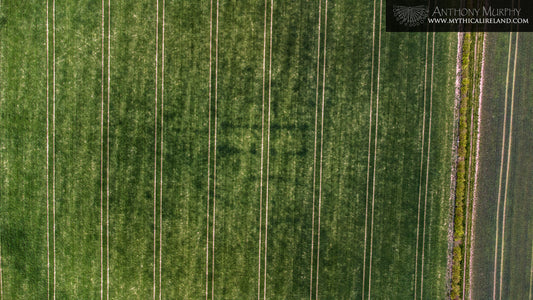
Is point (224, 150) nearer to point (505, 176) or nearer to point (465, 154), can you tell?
point (465, 154)

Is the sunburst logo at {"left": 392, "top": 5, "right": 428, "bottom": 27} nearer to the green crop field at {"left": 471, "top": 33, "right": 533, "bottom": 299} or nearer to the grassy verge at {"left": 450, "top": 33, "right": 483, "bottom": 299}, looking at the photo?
the grassy verge at {"left": 450, "top": 33, "right": 483, "bottom": 299}

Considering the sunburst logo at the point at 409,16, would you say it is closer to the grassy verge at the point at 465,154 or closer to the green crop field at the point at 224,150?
the green crop field at the point at 224,150

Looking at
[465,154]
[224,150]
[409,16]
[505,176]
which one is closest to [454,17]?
[409,16]

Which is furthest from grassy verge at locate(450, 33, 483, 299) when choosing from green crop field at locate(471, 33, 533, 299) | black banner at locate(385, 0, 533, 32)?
black banner at locate(385, 0, 533, 32)

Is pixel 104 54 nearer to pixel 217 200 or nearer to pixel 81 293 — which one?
pixel 217 200

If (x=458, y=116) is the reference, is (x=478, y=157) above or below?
below

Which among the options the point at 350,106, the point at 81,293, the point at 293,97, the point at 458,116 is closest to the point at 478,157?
the point at 458,116
